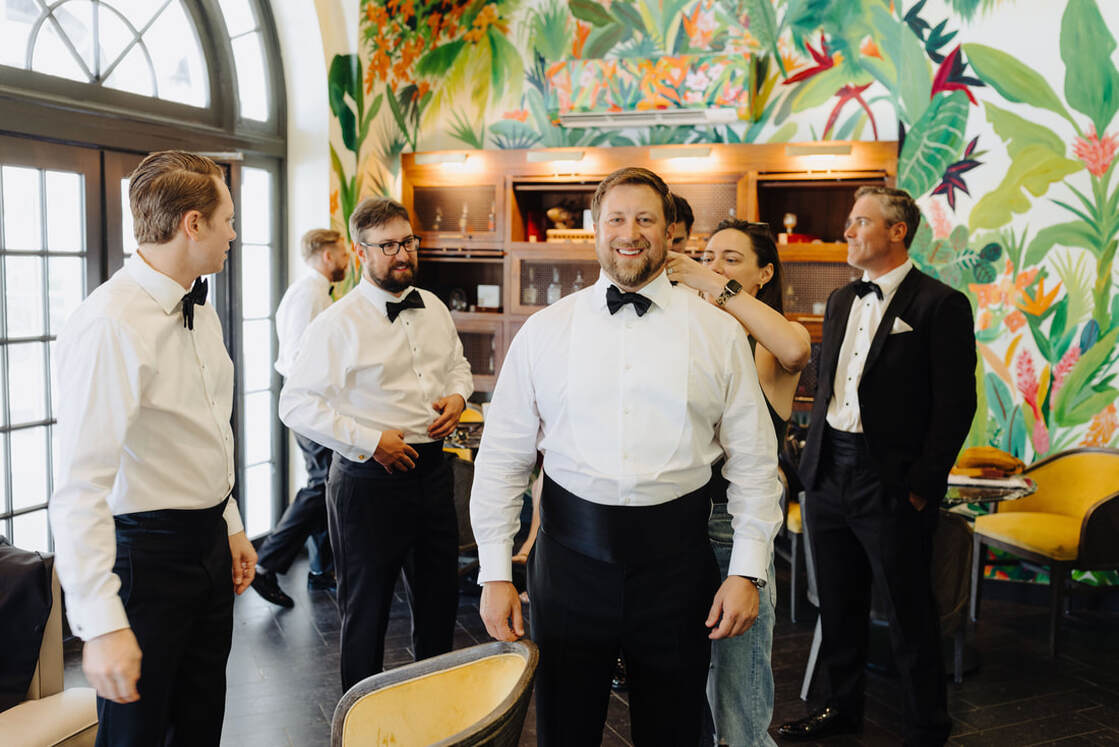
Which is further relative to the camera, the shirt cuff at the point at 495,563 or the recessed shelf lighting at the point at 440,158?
the recessed shelf lighting at the point at 440,158

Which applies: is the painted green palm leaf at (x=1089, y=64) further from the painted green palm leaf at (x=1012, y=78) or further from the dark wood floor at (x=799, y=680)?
the dark wood floor at (x=799, y=680)

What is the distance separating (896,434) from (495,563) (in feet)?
5.32

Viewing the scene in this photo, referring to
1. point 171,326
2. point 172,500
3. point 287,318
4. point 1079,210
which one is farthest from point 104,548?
point 1079,210

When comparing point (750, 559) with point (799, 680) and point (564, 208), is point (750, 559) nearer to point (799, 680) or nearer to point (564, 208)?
point (799, 680)

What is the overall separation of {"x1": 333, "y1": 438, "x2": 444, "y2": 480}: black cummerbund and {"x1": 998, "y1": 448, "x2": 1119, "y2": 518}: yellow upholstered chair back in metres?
3.32

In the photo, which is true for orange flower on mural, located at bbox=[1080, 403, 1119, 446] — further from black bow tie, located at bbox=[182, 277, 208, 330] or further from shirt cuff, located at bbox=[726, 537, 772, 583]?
black bow tie, located at bbox=[182, 277, 208, 330]

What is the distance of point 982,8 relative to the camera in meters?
4.96

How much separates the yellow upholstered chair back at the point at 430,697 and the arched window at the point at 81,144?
7.47 ft

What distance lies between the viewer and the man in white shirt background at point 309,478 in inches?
181

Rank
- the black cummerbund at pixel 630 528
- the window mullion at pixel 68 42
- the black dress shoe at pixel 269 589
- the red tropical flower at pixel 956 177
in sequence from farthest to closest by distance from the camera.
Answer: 1. the red tropical flower at pixel 956 177
2. the black dress shoe at pixel 269 589
3. the window mullion at pixel 68 42
4. the black cummerbund at pixel 630 528

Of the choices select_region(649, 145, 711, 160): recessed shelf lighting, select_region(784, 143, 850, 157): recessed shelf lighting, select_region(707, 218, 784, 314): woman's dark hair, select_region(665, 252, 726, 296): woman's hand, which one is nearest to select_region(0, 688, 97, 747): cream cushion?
select_region(665, 252, 726, 296): woman's hand

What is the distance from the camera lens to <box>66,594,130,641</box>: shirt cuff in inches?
68.5

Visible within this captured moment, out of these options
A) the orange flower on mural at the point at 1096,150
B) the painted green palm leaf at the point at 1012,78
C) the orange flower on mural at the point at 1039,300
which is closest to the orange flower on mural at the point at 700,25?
the painted green palm leaf at the point at 1012,78

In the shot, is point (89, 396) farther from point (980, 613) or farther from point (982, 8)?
point (982, 8)
